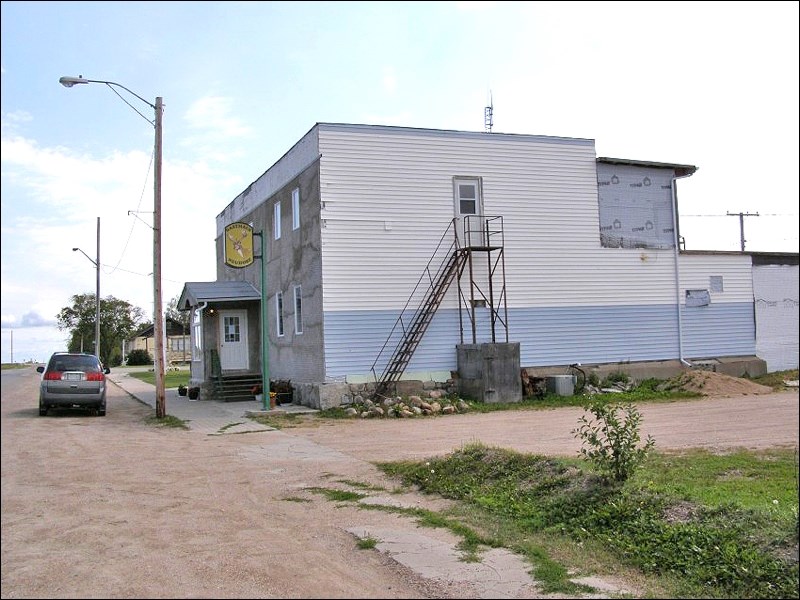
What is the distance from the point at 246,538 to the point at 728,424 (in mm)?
11442

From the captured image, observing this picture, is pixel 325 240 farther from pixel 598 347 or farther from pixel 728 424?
pixel 728 424

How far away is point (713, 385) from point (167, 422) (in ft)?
53.5

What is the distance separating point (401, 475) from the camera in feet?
34.9

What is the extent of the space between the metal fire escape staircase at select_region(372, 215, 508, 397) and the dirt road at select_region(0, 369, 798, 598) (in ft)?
18.6

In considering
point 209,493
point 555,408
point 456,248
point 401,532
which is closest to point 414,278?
point 456,248

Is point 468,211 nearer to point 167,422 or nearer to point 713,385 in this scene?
point 713,385

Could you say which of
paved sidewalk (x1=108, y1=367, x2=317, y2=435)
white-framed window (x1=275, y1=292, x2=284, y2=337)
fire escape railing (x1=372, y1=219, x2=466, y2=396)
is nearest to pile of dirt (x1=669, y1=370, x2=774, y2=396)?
fire escape railing (x1=372, y1=219, x2=466, y2=396)

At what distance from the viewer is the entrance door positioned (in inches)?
926

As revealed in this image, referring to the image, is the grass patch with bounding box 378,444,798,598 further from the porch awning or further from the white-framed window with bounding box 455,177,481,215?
the porch awning

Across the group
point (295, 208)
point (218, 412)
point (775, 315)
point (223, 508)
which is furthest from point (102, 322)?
point (775, 315)

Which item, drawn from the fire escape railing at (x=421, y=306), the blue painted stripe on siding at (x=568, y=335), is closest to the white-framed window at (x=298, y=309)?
the blue painted stripe on siding at (x=568, y=335)

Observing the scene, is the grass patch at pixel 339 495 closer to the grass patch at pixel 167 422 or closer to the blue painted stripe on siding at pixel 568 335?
the grass patch at pixel 167 422

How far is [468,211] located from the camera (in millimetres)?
23859

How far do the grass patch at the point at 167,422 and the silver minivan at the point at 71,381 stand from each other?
4948 millimetres
